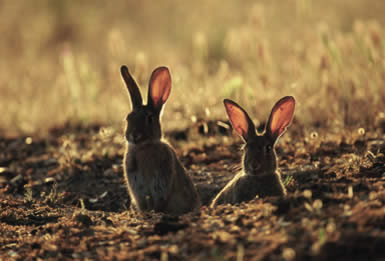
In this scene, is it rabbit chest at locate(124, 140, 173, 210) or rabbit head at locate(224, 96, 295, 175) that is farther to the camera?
rabbit chest at locate(124, 140, 173, 210)

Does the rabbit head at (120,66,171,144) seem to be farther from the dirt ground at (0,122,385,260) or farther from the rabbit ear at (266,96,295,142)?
the rabbit ear at (266,96,295,142)

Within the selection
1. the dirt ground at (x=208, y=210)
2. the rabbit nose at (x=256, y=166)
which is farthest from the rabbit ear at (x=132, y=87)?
the rabbit nose at (x=256, y=166)

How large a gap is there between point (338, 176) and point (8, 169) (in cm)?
429

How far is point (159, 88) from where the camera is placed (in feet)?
18.9

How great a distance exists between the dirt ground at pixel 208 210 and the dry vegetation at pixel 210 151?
0.6 inches

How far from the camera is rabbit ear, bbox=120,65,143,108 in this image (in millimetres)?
5797

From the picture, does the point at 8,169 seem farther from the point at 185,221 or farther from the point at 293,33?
the point at 293,33

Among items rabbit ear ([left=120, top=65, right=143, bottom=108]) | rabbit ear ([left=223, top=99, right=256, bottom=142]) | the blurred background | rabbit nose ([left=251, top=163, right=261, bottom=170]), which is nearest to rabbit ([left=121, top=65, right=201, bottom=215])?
rabbit ear ([left=120, top=65, right=143, bottom=108])

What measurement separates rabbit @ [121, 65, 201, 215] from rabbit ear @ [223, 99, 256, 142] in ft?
2.06

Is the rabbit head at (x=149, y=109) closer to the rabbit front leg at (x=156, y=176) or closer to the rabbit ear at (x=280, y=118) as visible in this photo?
the rabbit front leg at (x=156, y=176)

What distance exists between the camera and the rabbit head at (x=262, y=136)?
5.45 m

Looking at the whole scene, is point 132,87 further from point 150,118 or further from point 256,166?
point 256,166

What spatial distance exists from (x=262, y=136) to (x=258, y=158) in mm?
280

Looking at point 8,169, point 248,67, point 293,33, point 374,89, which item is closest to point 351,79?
point 374,89
